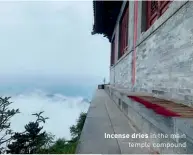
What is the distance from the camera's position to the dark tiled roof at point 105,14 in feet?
25.2

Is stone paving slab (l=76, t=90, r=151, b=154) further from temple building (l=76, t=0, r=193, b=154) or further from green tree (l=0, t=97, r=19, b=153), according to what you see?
green tree (l=0, t=97, r=19, b=153)

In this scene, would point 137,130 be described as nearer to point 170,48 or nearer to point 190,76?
point 190,76

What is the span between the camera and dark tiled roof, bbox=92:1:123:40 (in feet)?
25.2

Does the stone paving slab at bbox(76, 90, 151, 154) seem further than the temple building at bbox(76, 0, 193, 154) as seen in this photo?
Yes

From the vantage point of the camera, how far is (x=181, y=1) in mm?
2213

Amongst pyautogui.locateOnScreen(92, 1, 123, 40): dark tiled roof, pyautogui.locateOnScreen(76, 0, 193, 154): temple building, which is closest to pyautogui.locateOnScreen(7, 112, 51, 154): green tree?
pyautogui.locateOnScreen(76, 0, 193, 154): temple building

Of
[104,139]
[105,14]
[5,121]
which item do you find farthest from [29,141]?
[105,14]

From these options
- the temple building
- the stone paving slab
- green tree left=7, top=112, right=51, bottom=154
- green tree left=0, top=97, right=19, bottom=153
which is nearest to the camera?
the temple building

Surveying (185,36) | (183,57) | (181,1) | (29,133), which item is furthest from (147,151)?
(29,133)

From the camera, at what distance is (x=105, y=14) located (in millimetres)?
8891

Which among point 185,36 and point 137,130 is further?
point 137,130

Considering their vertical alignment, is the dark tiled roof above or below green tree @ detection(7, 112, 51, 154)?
above

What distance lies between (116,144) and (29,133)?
5.10 metres

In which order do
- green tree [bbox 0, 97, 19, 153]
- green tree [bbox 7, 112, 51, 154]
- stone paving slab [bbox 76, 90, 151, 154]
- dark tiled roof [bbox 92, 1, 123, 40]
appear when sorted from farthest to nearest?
dark tiled roof [bbox 92, 1, 123, 40] → green tree [bbox 0, 97, 19, 153] → green tree [bbox 7, 112, 51, 154] → stone paving slab [bbox 76, 90, 151, 154]
